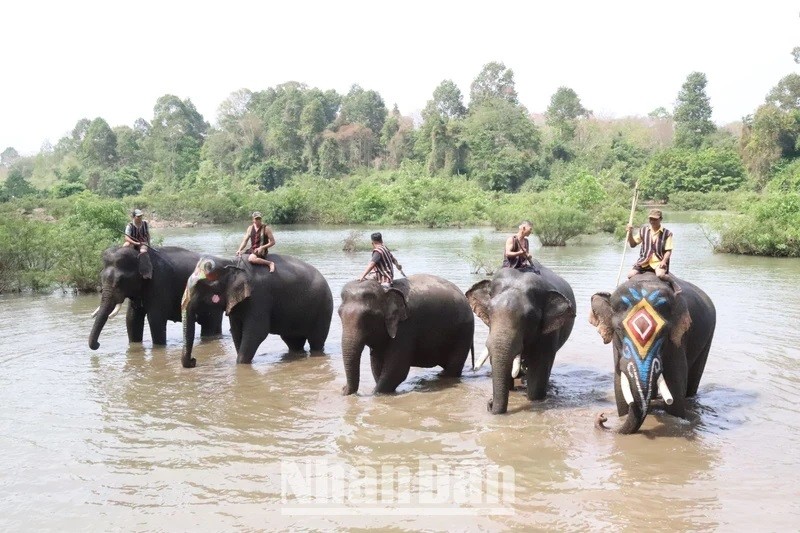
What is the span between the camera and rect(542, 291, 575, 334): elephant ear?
7551 mm

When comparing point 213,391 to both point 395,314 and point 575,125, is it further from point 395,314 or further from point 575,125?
Answer: point 575,125

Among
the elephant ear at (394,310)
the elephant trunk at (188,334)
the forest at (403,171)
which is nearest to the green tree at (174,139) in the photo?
the forest at (403,171)

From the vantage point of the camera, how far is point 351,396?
8.36 metres

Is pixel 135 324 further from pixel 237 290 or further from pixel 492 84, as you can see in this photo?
pixel 492 84

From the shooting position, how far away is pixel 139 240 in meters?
11.2

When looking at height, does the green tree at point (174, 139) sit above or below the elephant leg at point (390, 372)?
Answer: above

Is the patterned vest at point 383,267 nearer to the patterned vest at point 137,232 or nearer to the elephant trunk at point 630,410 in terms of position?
the elephant trunk at point 630,410

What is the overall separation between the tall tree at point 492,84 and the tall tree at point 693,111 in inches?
847

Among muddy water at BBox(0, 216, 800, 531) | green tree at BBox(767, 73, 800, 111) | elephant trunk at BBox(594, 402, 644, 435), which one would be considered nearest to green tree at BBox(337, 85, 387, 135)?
green tree at BBox(767, 73, 800, 111)

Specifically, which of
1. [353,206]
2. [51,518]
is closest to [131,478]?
[51,518]

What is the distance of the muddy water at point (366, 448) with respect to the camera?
552 centimetres

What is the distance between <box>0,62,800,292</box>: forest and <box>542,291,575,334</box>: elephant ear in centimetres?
1164

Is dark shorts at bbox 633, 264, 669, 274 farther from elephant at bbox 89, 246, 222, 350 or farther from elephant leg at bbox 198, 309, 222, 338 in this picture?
elephant leg at bbox 198, 309, 222, 338

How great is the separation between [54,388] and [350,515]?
16.4ft
